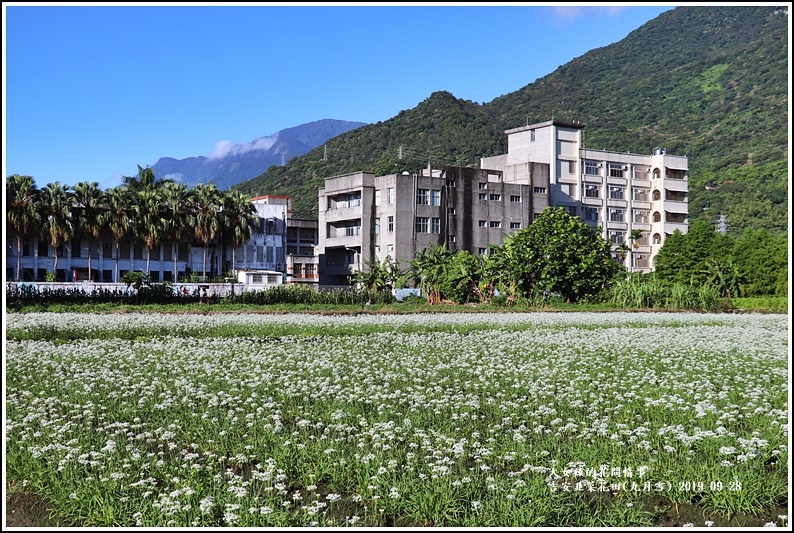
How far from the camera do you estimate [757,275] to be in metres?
53.4

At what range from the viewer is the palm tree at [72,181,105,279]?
6875 cm

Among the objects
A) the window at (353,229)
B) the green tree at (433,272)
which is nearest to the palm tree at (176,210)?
the window at (353,229)

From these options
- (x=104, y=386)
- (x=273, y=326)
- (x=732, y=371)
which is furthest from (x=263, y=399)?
(x=273, y=326)

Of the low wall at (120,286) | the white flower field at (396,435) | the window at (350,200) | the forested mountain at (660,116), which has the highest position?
the forested mountain at (660,116)

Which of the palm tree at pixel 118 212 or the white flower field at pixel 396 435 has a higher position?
the palm tree at pixel 118 212

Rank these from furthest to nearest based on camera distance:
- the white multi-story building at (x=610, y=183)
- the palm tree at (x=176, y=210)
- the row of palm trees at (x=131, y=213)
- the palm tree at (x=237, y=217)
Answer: the white multi-story building at (x=610, y=183)
the palm tree at (x=237, y=217)
the palm tree at (x=176, y=210)
the row of palm trees at (x=131, y=213)

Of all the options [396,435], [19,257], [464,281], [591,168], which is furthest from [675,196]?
[396,435]

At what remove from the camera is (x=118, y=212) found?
70.2 meters

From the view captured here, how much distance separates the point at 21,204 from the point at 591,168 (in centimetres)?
5864

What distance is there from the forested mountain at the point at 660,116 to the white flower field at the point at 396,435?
76.6 m

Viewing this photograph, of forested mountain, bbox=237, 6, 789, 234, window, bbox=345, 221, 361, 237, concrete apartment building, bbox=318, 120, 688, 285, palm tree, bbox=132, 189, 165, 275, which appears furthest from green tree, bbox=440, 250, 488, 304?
forested mountain, bbox=237, 6, 789, 234

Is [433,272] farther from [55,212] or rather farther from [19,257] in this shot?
[19,257]

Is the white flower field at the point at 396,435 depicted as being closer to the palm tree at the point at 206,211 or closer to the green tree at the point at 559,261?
the green tree at the point at 559,261

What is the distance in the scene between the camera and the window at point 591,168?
87250 millimetres
